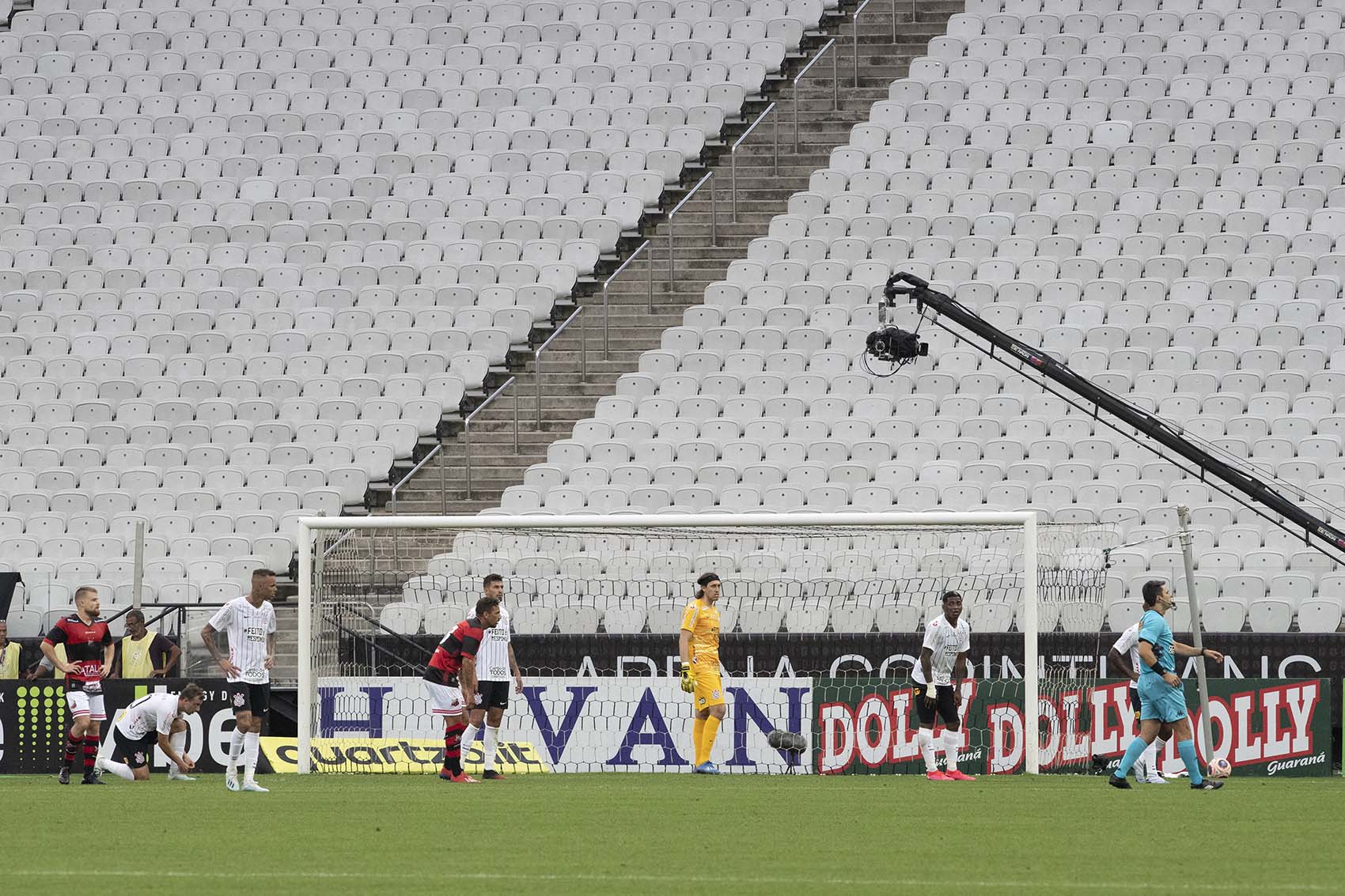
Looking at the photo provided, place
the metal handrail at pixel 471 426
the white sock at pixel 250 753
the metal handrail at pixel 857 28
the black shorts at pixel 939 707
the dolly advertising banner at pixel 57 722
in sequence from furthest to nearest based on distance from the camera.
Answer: the metal handrail at pixel 857 28, the metal handrail at pixel 471 426, the dolly advertising banner at pixel 57 722, the black shorts at pixel 939 707, the white sock at pixel 250 753

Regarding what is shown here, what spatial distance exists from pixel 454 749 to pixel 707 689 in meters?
2.24

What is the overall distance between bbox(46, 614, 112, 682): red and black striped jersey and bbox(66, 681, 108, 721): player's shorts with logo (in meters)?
0.04

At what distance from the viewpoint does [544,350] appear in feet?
77.6

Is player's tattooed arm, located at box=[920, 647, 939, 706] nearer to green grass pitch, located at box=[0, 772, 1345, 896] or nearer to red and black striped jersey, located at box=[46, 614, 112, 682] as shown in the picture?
green grass pitch, located at box=[0, 772, 1345, 896]

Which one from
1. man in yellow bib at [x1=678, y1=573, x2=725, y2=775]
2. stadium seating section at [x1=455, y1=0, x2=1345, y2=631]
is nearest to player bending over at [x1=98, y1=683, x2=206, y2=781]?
stadium seating section at [x1=455, y1=0, x2=1345, y2=631]

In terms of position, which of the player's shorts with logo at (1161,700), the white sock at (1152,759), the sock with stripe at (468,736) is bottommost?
the white sock at (1152,759)

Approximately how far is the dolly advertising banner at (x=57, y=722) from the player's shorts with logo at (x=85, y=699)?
176cm

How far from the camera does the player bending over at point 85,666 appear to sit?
15633mm

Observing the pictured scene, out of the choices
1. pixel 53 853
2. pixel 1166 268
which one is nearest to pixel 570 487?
pixel 1166 268

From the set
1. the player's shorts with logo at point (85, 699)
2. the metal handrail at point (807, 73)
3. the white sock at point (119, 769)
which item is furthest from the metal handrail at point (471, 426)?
the player's shorts with logo at point (85, 699)

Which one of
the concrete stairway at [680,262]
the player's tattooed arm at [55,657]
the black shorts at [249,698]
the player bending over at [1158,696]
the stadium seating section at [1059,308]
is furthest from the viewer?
the concrete stairway at [680,262]

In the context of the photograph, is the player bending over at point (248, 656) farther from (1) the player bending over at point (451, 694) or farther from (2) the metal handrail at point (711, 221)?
(2) the metal handrail at point (711, 221)

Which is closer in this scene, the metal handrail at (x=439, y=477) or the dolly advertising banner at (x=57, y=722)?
the dolly advertising banner at (x=57, y=722)

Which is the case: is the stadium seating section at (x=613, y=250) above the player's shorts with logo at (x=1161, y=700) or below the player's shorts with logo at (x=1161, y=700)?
above
